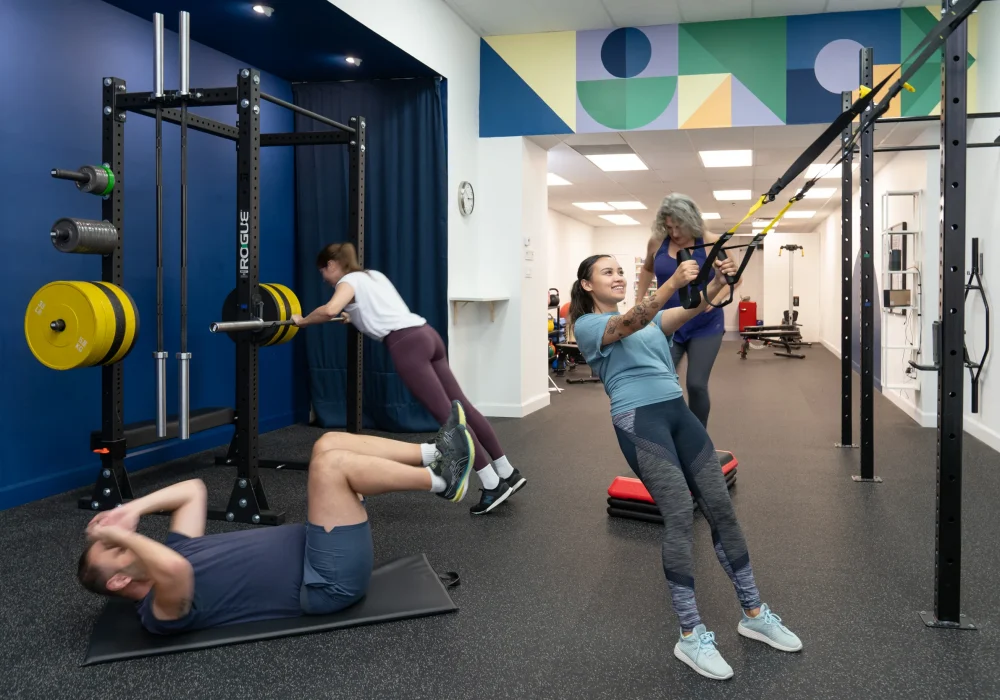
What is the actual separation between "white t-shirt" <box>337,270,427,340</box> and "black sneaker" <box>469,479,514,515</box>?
0.84 m

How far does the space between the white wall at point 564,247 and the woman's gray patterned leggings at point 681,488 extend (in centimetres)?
1116

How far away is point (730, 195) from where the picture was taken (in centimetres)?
1145

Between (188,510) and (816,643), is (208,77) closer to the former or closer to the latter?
(188,510)

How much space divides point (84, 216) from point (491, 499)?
254 cm

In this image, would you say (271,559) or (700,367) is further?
(700,367)

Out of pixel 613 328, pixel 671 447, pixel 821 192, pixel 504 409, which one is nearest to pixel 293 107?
pixel 613 328

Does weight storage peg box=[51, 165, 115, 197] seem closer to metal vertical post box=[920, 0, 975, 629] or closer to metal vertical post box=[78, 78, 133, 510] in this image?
metal vertical post box=[78, 78, 133, 510]

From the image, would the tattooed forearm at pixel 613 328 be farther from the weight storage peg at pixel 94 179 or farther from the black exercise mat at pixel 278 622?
the weight storage peg at pixel 94 179

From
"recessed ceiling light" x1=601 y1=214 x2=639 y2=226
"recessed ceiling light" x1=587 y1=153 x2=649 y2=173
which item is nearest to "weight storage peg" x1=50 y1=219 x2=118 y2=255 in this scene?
"recessed ceiling light" x1=587 y1=153 x2=649 y2=173

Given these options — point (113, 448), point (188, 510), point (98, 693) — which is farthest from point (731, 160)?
point (98, 693)

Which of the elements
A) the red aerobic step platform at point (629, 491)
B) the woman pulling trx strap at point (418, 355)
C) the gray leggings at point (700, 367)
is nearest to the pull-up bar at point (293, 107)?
the woman pulling trx strap at point (418, 355)

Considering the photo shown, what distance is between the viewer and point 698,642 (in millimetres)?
2141

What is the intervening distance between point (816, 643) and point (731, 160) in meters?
6.84

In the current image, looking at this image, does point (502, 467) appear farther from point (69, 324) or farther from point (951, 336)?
point (951, 336)
